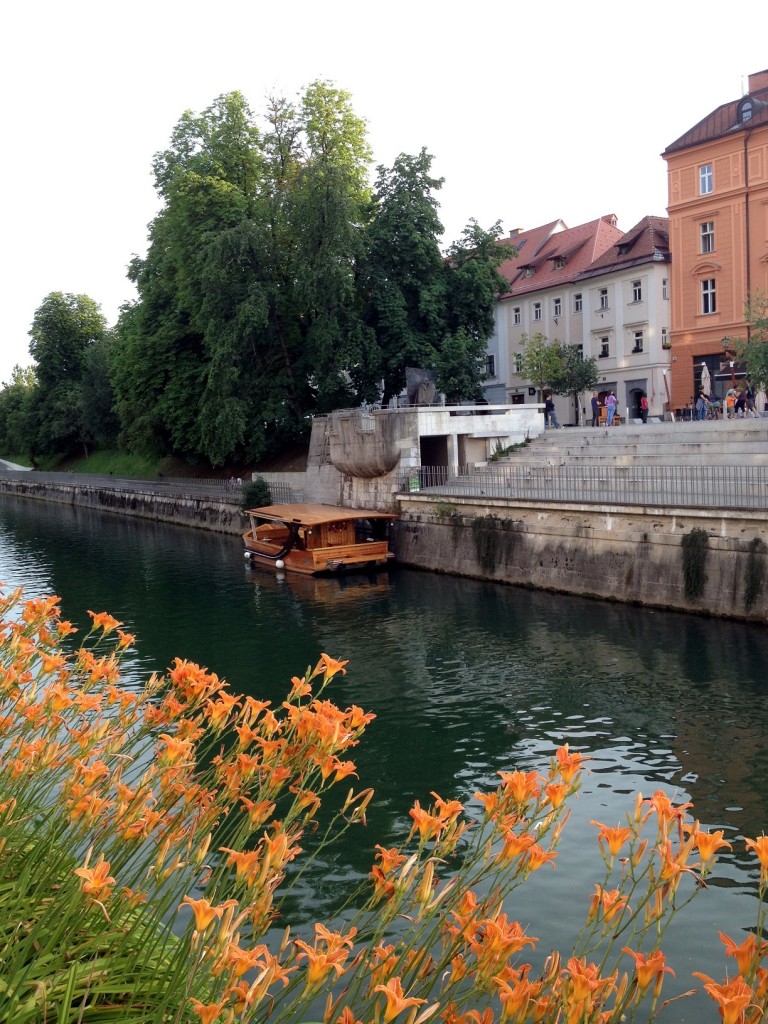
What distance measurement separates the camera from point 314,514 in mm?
29422

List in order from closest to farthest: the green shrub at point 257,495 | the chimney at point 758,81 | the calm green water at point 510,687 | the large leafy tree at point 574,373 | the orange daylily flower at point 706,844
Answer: the orange daylily flower at point 706,844 < the calm green water at point 510,687 < the green shrub at point 257,495 < the chimney at point 758,81 < the large leafy tree at point 574,373

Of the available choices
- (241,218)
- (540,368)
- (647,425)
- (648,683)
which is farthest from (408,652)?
(540,368)

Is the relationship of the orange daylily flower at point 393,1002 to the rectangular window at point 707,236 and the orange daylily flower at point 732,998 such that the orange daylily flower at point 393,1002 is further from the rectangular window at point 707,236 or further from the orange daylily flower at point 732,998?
the rectangular window at point 707,236

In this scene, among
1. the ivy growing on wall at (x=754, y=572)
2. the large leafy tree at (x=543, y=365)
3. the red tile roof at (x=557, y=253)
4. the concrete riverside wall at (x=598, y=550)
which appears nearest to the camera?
the ivy growing on wall at (x=754, y=572)

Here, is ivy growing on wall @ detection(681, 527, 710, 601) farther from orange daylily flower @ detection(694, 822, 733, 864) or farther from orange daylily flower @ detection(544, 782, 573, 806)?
orange daylily flower @ detection(694, 822, 733, 864)

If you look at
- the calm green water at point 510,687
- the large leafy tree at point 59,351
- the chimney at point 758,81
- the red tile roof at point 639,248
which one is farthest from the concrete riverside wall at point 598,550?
the large leafy tree at point 59,351

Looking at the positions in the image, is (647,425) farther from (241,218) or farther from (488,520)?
(241,218)

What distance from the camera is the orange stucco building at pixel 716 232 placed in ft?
123

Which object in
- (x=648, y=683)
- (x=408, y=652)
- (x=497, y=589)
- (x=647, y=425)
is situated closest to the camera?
(x=648, y=683)

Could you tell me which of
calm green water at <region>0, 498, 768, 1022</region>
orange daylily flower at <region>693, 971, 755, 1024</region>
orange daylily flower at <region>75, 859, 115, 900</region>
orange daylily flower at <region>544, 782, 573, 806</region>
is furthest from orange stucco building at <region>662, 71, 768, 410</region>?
orange daylily flower at <region>75, 859, 115, 900</region>

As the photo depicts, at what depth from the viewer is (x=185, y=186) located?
40.3m

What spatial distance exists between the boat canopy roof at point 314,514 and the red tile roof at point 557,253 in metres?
22.7

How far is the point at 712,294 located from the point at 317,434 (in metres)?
16.9

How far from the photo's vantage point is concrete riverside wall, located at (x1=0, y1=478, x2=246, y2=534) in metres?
41.2
